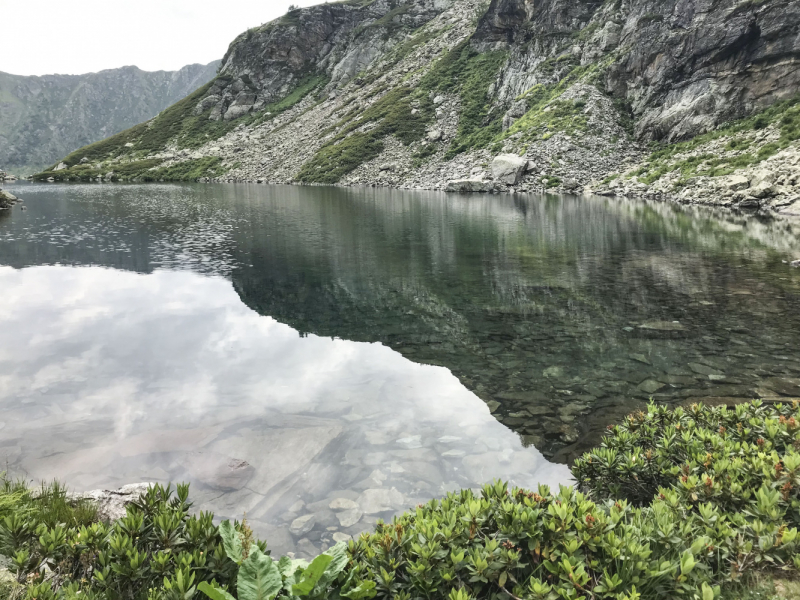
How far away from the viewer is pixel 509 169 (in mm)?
90000

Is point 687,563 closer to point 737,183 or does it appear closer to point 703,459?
point 703,459

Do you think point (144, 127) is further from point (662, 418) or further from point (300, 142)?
point (662, 418)

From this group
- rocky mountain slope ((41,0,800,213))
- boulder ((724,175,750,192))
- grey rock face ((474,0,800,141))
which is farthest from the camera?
grey rock face ((474,0,800,141))

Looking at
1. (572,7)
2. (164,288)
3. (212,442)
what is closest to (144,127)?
(572,7)

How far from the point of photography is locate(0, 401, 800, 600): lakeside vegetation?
407cm

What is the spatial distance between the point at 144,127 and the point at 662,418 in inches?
9346

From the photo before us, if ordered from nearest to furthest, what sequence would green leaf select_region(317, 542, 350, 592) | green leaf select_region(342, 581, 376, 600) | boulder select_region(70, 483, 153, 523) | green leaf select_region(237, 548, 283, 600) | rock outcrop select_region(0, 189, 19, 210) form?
green leaf select_region(237, 548, 283, 600) → green leaf select_region(342, 581, 376, 600) → green leaf select_region(317, 542, 350, 592) → boulder select_region(70, 483, 153, 523) → rock outcrop select_region(0, 189, 19, 210)

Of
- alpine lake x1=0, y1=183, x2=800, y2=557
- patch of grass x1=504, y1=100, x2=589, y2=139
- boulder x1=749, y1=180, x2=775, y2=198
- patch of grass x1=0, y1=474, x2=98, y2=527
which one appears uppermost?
patch of grass x1=504, y1=100, x2=589, y2=139

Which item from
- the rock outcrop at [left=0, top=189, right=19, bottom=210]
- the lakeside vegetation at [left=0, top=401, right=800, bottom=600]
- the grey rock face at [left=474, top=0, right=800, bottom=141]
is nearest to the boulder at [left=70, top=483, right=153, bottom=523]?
the lakeside vegetation at [left=0, top=401, right=800, bottom=600]

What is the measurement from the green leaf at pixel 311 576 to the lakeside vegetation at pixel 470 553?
1cm

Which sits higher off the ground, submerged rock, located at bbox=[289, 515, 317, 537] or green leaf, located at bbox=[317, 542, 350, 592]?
green leaf, located at bbox=[317, 542, 350, 592]

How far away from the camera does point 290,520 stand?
25.6ft

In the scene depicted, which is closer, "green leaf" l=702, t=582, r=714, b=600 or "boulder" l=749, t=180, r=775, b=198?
"green leaf" l=702, t=582, r=714, b=600

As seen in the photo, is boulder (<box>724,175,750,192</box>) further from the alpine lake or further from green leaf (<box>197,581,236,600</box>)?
green leaf (<box>197,581,236,600</box>)
